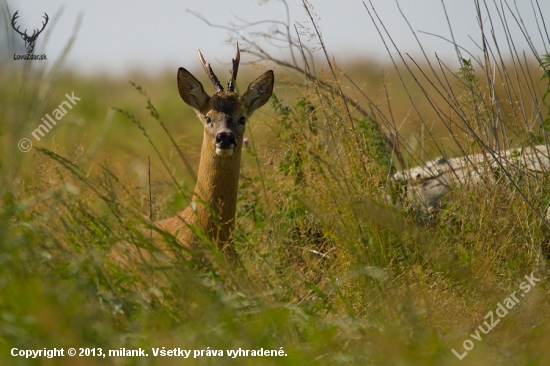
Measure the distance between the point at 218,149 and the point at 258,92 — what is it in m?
0.93

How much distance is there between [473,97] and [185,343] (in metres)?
2.96

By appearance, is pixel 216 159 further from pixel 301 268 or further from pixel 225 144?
pixel 301 268

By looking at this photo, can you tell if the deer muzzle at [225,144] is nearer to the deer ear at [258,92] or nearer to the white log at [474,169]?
the deer ear at [258,92]

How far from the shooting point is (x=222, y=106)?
5.57 meters

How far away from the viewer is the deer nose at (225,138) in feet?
16.9

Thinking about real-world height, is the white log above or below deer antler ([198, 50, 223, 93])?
below

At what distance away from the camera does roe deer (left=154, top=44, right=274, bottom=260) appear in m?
4.81

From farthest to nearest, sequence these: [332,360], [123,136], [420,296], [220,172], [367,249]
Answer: [123,136]
[220,172]
[367,249]
[420,296]
[332,360]

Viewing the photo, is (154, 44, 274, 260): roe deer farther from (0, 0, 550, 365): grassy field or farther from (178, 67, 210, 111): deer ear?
(0, 0, 550, 365): grassy field

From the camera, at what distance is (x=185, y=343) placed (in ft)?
8.89

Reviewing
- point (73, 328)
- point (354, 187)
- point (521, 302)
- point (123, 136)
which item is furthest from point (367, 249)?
point (123, 136)

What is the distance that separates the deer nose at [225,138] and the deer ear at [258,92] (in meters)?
0.58

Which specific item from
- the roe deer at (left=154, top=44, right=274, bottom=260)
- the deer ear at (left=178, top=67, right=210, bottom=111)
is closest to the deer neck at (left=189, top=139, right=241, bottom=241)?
the roe deer at (left=154, top=44, right=274, bottom=260)

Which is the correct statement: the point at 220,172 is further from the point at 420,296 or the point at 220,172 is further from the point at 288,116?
the point at 420,296
